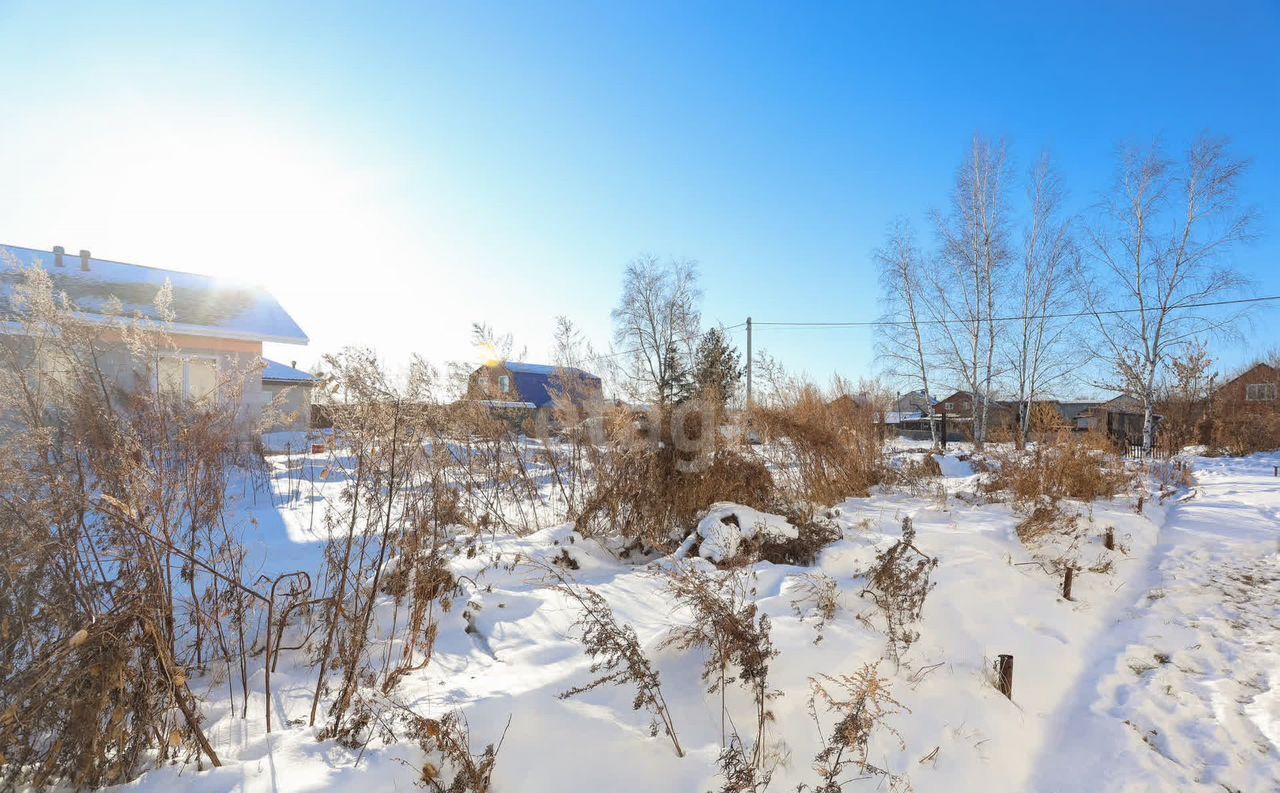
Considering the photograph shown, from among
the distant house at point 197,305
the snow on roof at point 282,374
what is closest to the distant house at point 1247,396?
the distant house at point 197,305

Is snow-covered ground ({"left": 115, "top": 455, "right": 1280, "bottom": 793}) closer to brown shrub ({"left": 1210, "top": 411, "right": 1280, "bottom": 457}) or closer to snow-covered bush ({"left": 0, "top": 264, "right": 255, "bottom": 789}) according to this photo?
snow-covered bush ({"left": 0, "top": 264, "right": 255, "bottom": 789})

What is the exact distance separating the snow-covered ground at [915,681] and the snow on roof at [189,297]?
8.28m

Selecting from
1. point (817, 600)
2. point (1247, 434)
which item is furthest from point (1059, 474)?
point (1247, 434)

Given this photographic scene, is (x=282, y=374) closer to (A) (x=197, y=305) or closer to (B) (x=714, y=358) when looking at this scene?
(A) (x=197, y=305)

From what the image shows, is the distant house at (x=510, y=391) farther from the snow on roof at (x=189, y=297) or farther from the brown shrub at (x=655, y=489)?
the snow on roof at (x=189, y=297)

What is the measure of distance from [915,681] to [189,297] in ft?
50.7

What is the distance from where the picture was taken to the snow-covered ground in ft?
7.29

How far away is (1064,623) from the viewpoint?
4113 mm

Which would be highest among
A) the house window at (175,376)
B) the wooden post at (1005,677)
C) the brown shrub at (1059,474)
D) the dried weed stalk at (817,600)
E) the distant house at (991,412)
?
the distant house at (991,412)

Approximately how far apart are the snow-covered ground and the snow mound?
301mm

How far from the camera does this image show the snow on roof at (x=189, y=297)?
1131 cm

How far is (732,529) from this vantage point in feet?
15.3

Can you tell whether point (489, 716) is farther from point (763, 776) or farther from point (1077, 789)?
point (1077, 789)

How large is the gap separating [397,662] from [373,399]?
1305 millimetres
